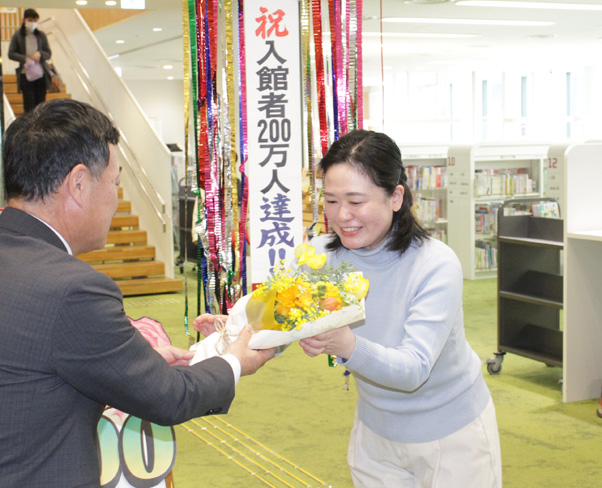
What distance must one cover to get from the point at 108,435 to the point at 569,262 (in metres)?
3.60

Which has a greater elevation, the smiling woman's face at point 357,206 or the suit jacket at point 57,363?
the smiling woman's face at point 357,206

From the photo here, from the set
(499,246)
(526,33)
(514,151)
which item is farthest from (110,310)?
(526,33)

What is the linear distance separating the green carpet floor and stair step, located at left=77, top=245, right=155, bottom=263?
430 centimetres

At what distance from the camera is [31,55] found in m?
10.1

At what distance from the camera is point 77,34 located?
38.8ft

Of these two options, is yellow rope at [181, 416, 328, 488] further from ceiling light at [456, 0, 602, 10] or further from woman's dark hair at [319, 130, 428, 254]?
ceiling light at [456, 0, 602, 10]

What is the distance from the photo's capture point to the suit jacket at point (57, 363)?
1345mm

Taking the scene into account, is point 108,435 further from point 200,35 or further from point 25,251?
point 200,35

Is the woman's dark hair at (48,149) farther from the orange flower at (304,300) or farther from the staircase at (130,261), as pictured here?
the staircase at (130,261)

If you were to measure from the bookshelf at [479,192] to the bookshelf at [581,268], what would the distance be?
483 centimetres

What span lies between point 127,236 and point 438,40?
7093 millimetres

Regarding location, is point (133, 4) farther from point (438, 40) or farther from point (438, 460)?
point (438, 460)

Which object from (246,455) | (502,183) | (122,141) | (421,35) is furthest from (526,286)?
(421,35)

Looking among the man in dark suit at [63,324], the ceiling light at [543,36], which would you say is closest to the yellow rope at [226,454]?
the man in dark suit at [63,324]
